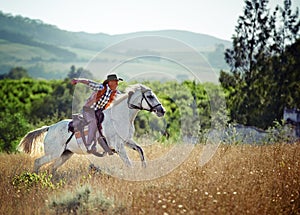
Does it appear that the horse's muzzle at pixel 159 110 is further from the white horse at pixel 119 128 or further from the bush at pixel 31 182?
the bush at pixel 31 182

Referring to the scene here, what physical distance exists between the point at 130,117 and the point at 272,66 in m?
9.67

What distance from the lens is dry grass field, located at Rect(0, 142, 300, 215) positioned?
6148mm

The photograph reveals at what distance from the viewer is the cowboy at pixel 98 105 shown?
8.15m

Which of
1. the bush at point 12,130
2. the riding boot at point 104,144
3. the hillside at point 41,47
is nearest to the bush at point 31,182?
the riding boot at point 104,144

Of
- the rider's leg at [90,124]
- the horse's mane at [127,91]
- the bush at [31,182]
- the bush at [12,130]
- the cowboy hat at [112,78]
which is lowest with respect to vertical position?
the bush at [12,130]

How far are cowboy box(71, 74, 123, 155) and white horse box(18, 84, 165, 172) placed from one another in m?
0.09

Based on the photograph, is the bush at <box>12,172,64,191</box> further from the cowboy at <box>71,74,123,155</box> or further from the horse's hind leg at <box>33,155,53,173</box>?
the cowboy at <box>71,74,123,155</box>

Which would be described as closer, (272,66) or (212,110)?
(212,110)

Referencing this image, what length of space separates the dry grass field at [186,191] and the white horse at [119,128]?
44 cm

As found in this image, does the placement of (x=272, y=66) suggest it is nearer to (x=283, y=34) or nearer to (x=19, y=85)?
(x=283, y=34)

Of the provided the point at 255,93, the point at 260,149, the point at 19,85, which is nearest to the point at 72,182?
the point at 260,149

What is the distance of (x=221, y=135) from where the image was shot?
11.6 m

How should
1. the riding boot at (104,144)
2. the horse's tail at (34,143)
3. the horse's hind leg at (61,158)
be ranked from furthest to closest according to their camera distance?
1. the horse's tail at (34,143)
2. the horse's hind leg at (61,158)
3. the riding boot at (104,144)

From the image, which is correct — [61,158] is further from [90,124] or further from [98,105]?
[98,105]
